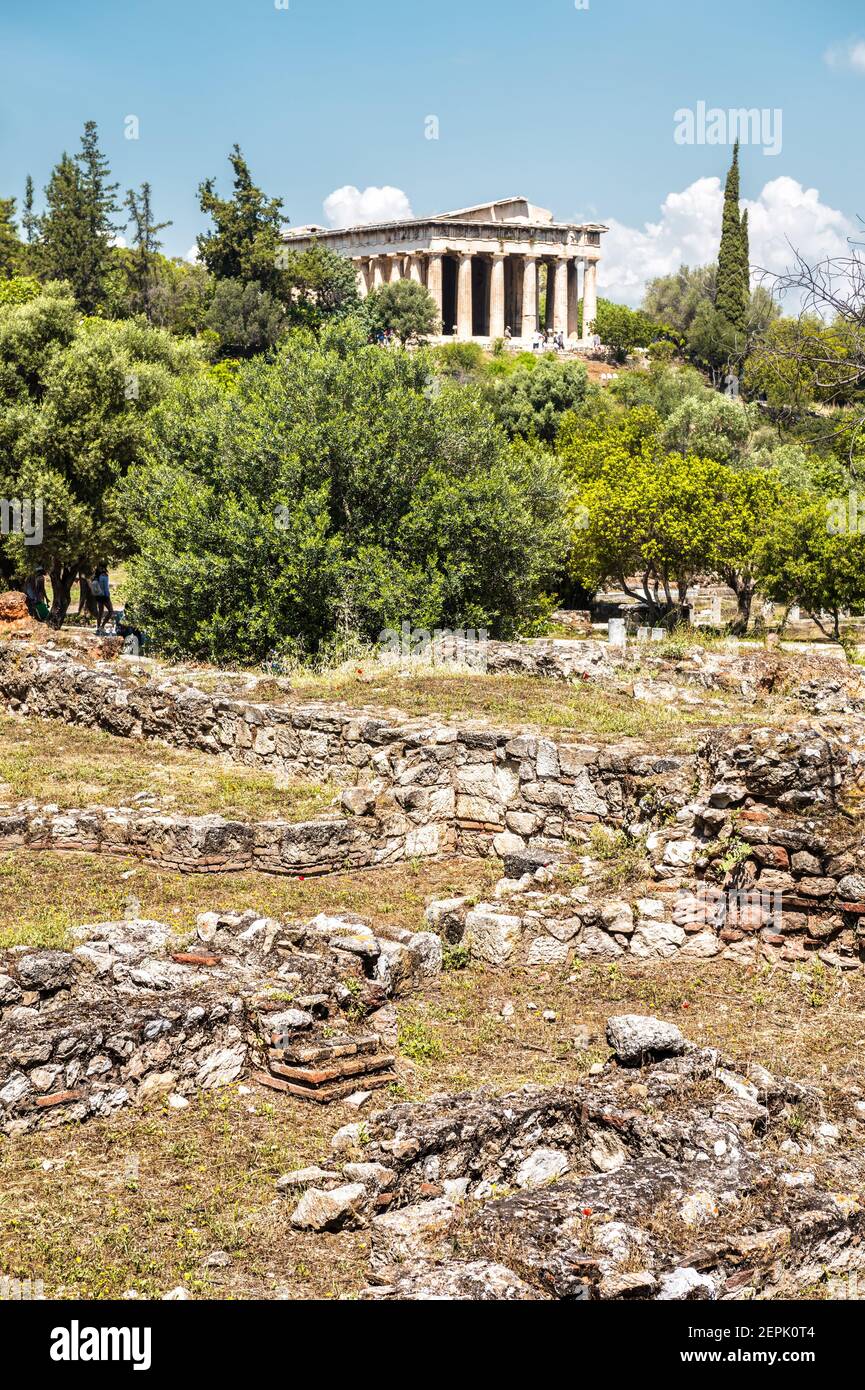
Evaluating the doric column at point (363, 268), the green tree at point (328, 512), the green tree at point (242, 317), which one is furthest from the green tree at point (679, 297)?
the green tree at point (328, 512)

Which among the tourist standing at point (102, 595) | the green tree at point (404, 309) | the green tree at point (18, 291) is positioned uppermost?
the green tree at point (404, 309)

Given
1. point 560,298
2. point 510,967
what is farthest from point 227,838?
point 560,298

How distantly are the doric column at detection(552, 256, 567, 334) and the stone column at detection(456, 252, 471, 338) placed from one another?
316 inches

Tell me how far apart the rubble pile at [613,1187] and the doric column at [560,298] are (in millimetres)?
97934

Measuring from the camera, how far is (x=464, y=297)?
3752 inches

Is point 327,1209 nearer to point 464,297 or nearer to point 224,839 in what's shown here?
point 224,839

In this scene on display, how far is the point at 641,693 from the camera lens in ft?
58.2

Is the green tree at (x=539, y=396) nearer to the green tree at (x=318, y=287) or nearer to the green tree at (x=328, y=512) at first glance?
the green tree at (x=318, y=287)

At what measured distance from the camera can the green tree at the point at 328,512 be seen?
68.1 ft

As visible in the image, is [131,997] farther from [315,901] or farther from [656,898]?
[656,898]

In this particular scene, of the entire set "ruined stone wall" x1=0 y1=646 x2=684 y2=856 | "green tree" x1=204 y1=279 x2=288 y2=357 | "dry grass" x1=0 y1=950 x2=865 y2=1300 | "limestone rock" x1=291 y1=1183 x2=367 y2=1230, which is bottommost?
"dry grass" x1=0 y1=950 x2=865 y2=1300

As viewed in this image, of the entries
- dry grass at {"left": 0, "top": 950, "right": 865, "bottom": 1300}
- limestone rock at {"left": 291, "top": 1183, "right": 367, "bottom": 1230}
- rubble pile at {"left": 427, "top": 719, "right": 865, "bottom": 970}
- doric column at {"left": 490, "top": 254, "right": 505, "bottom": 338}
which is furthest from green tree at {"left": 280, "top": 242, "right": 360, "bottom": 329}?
limestone rock at {"left": 291, "top": 1183, "right": 367, "bottom": 1230}

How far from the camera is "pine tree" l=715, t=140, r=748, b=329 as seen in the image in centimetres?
7100

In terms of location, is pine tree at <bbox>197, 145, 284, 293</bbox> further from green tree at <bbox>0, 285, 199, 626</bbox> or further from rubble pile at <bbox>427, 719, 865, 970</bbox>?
rubble pile at <bbox>427, 719, 865, 970</bbox>
